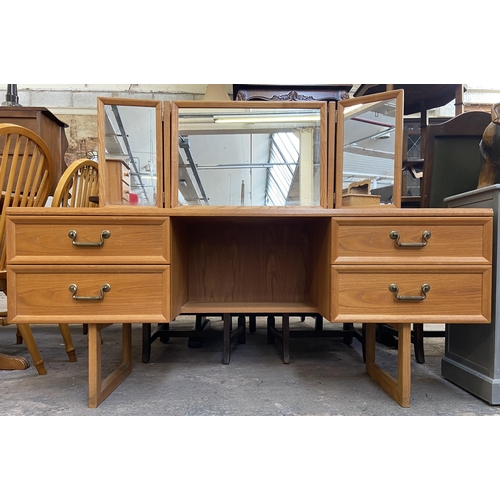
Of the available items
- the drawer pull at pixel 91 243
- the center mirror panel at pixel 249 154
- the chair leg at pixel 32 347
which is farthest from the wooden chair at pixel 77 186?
the center mirror panel at pixel 249 154

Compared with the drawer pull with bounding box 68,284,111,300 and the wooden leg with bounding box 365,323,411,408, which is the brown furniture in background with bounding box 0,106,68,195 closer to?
the drawer pull with bounding box 68,284,111,300

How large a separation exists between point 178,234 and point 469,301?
3.61 feet

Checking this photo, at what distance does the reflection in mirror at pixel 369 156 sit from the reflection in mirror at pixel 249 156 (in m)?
0.12

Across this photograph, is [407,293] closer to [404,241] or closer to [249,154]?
[404,241]

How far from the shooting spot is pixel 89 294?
118 cm

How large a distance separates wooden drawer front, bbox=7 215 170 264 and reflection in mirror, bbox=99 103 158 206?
0.54 ft

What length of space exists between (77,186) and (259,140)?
1.09 meters

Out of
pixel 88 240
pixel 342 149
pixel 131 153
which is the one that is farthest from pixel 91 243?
pixel 342 149

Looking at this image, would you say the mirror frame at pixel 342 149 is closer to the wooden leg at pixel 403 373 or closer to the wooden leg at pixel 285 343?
the wooden leg at pixel 403 373

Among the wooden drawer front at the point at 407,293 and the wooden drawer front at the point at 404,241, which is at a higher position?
the wooden drawer front at the point at 404,241

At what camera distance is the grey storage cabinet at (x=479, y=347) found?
123 cm

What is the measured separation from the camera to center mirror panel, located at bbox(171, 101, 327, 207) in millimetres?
1327

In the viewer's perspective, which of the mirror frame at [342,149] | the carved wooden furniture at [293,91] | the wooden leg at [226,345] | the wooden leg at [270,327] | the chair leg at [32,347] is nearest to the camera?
the mirror frame at [342,149]

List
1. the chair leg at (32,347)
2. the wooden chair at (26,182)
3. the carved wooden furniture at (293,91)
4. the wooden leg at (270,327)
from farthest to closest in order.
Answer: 1. the carved wooden furniture at (293,91)
2. the wooden leg at (270,327)
3. the chair leg at (32,347)
4. the wooden chair at (26,182)
